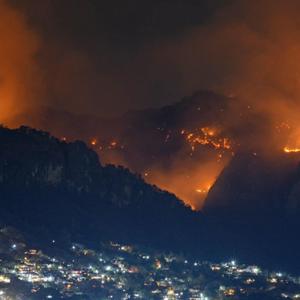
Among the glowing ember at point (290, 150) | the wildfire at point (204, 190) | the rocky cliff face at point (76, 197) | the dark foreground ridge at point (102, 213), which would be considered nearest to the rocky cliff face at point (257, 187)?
the glowing ember at point (290, 150)

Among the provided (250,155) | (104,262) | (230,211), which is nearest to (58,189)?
(104,262)

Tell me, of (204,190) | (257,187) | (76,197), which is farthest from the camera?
(204,190)

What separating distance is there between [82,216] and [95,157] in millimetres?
14219

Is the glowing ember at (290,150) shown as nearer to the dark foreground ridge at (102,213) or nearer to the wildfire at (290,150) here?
the wildfire at (290,150)

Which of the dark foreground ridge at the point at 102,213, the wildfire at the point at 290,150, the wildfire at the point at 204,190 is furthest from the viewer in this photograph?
the wildfire at the point at 204,190

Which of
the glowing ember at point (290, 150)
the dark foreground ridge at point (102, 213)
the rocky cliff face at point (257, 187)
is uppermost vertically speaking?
the glowing ember at point (290, 150)

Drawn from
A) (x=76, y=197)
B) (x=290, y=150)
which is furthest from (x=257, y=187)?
(x=76, y=197)

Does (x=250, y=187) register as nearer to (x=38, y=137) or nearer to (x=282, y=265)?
(x=282, y=265)

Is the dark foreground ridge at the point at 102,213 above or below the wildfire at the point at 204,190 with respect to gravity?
below

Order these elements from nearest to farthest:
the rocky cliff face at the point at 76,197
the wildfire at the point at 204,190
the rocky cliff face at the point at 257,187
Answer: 1. the rocky cliff face at the point at 76,197
2. the rocky cliff face at the point at 257,187
3. the wildfire at the point at 204,190

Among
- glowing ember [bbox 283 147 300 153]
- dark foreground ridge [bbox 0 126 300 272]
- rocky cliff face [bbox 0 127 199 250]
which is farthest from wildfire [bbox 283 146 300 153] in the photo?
rocky cliff face [bbox 0 127 199 250]

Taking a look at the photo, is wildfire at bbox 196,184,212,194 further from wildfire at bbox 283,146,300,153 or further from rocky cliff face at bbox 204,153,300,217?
wildfire at bbox 283,146,300,153

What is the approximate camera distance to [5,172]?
13525 cm

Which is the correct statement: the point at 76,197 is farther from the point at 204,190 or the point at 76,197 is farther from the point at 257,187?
the point at 204,190
